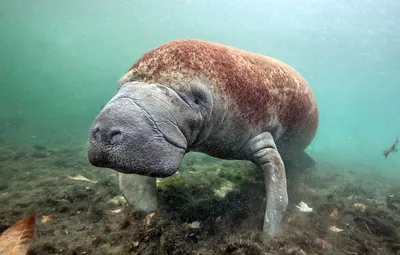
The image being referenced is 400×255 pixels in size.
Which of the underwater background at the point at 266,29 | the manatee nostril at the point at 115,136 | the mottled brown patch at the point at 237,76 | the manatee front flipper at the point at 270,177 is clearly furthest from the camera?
the underwater background at the point at 266,29

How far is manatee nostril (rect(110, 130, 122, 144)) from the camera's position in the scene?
80.5 inches

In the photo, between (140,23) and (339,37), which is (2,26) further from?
(339,37)

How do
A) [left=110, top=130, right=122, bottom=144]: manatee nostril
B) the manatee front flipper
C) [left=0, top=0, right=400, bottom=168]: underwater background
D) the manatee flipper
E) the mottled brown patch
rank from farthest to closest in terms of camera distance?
[left=0, top=0, right=400, bottom=168]: underwater background < the manatee flipper < the manatee front flipper < the mottled brown patch < [left=110, top=130, right=122, bottom=144]: manatee nostril

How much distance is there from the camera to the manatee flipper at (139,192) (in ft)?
11.2

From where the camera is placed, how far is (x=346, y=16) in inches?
1144

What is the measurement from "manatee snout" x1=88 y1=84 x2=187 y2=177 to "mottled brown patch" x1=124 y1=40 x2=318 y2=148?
1.75 ft

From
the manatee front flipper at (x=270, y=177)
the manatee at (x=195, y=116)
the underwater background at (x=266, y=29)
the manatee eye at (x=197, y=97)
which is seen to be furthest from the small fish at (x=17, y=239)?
the underwater background at (x=266, y=29)

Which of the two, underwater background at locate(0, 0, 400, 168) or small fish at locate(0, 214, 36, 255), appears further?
underwater background at locate(0, 0, 400, 168)

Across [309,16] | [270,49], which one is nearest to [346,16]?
[309,16]

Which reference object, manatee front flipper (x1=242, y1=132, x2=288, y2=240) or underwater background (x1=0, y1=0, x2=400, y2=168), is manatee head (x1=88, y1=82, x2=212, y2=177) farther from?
underwater background (x1=0, y1=0, x2=400, y2=168)

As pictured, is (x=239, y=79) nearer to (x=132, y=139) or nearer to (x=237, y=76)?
(x=237, y=76)

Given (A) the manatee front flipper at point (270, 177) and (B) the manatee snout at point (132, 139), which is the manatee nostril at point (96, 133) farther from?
(A) the manatee front flipper at point (270, 177)

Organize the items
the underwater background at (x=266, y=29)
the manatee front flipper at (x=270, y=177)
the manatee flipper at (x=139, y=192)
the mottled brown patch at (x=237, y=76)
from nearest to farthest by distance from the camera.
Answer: the mottled brown patch at (x=237, y=76) → the manatee front flipper at (x=270, y=177) → the manatee flipper at (x=139, y=192) → the underwater background at (x=266, y=29)

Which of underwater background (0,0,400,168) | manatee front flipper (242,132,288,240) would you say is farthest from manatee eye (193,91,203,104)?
underwater background (0,0,400,168)
